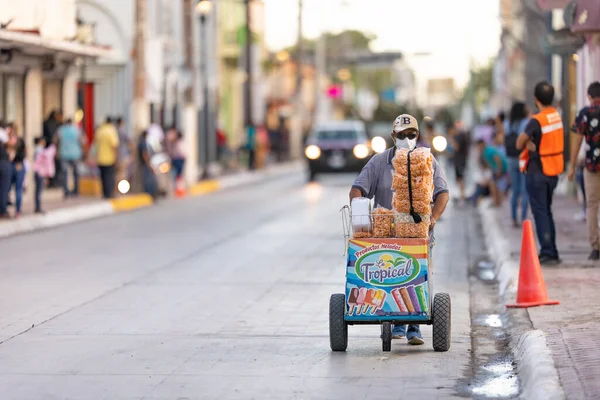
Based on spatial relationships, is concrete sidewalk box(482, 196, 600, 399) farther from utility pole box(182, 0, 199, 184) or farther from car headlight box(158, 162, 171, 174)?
utility pole box(182, 0, 199, 184)

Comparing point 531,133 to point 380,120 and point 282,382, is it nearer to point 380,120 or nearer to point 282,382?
point 282,382

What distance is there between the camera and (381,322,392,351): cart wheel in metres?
10.6

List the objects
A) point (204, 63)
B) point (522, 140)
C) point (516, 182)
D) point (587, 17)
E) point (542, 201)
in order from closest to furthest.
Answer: point (522, 140) → point (542, 201) → point (587, 17) → point (516, 182) → point (204, 63)

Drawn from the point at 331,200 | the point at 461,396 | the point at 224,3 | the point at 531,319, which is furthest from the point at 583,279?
the point at 224,3

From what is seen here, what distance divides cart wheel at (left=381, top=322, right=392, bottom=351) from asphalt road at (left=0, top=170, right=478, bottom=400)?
0.38 feet

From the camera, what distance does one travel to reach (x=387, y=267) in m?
10.5

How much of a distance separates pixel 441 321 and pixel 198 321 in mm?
2953

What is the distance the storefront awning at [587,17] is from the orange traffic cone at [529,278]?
6.83 meters

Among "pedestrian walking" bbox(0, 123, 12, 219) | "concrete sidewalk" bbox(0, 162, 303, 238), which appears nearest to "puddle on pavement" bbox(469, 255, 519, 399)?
"pedestrian walking" bbox(0, 123, 12, 219)

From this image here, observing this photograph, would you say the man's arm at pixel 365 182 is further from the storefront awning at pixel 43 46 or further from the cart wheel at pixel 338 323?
the storefront awning at pixel 43 46

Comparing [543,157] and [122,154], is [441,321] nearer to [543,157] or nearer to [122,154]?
[543,157]

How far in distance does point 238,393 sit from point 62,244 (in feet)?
43.2

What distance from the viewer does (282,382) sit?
9633mm

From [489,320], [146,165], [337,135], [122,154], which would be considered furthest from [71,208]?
[337,135]
